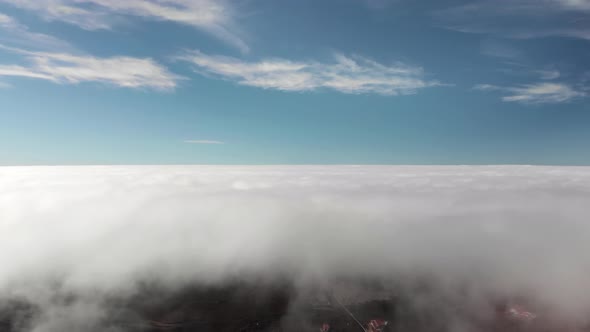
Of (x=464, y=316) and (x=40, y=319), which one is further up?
(x=464, y=316)

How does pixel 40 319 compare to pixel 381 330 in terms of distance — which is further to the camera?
pixel 40 319

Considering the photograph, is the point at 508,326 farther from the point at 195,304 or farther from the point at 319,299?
the point at 195,304

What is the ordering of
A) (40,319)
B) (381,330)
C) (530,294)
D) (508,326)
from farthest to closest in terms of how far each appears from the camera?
(40,319)
(530,294)
(508,326)
(381,330)

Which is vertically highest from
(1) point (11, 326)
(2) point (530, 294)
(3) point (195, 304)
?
(2) point (530, 294)

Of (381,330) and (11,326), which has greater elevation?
(381,330)

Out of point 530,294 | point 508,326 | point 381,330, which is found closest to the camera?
point 381,330

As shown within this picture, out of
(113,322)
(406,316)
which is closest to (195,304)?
(113,322)

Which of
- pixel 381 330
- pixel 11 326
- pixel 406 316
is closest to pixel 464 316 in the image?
pixel 406 316

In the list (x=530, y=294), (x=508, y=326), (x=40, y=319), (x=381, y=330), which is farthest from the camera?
(x=40, y=319)

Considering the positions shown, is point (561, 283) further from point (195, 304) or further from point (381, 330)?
point (195, 304)
